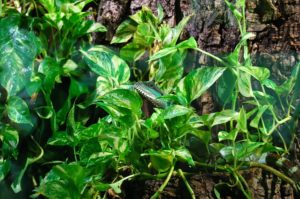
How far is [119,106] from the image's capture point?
42.4 inches

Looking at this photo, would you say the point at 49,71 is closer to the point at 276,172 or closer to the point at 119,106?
the point at 119,106

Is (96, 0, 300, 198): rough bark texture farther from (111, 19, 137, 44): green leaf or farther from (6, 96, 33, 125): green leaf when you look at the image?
(6, 96, 33, 125): green leaf

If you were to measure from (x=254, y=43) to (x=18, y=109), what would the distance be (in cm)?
64

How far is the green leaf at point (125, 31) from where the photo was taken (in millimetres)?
1411

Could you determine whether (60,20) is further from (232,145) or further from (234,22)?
(232,145)

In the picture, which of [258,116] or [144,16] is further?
[144,16]

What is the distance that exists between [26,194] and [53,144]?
7.3 inches

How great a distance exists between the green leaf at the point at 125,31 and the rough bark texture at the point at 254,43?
6.6 inches

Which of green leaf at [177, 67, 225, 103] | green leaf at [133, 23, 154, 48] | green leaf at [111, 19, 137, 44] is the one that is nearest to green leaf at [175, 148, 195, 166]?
green leaf at [177, 67, 225, 103]

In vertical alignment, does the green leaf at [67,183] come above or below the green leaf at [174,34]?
below

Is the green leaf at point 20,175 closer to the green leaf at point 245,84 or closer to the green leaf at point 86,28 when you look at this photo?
A: the green leaf at point 86,28

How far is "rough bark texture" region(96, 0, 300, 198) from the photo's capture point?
44.7 inches

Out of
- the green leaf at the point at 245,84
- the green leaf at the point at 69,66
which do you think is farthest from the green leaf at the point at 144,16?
the green leaf at the point at 245,84

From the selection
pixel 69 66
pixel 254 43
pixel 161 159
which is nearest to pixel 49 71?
pixel 69 66
